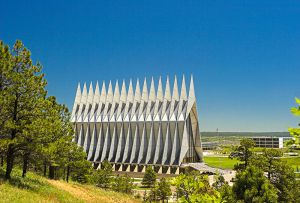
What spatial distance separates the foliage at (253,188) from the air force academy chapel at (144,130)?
44.3m

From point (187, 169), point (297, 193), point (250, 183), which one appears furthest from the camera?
point (187, 169)

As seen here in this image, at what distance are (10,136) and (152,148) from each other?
1913 inches

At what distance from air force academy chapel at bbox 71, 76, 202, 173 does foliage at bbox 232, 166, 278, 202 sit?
145 feet

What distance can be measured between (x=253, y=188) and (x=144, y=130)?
52.1 meters

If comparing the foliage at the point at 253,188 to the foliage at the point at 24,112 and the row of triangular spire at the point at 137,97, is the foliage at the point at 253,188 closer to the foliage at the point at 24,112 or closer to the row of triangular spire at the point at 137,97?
the foliage at the point at 24,112

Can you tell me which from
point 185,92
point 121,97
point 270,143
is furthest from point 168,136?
point 270,143

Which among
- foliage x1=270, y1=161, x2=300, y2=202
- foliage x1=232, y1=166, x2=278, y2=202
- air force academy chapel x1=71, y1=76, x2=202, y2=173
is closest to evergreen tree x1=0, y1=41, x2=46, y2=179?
foliage x1=232, y1=166, x2=278, y2=202

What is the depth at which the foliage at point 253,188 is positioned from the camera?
1469cm

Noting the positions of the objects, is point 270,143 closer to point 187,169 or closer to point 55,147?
point 187,169

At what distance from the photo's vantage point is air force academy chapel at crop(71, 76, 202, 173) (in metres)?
62.8

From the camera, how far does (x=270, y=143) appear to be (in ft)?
494

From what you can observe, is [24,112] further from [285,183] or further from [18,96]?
[285,183]

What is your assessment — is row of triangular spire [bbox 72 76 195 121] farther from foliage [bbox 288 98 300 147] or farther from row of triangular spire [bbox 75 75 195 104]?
foliage [bbox 288 98 300 147]

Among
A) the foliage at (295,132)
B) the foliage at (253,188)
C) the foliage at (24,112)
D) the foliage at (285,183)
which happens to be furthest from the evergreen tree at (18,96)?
the foliage at (285,183)
